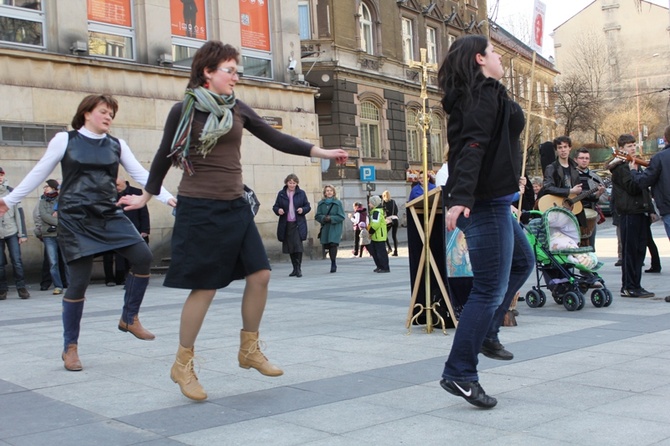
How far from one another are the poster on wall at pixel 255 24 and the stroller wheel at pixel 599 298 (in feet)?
42.6

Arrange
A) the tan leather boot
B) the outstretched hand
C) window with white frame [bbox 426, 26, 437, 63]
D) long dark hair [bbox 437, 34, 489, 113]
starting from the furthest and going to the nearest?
window with white frame [bbox 426, 26, 437, 63] → the outstretched hand → the tan leather boot → long dark hair [bbox 437, 34, 489, 113]

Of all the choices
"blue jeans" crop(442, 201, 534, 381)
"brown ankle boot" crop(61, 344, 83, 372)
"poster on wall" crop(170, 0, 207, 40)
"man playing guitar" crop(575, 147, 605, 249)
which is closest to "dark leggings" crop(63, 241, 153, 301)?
"brown ankle boot" crop(61, 344, 83, 372)

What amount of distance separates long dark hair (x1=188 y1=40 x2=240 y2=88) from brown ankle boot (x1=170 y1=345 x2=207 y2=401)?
61.4 inches

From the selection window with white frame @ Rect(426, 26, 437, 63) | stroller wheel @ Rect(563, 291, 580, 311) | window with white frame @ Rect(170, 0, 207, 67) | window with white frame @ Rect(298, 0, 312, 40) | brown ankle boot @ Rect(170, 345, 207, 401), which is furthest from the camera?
window with white frame @ Rect(426, 26, 437, 63)

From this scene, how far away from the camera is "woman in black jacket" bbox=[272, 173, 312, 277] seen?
15633 mm

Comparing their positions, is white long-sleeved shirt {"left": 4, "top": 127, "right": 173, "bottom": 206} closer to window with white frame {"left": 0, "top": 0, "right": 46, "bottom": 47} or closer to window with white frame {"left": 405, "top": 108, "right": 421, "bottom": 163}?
window with white frame {"left": 0, "top": 0, "right": 46, "bottom": 47}

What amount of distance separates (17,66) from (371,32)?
22.8 metres

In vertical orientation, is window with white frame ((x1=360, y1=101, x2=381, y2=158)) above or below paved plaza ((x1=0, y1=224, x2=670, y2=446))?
above

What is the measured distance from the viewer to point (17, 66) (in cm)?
1503

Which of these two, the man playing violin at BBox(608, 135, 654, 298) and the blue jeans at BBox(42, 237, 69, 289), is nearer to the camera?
the man playing violin at BBox(608, 135, 654, 298)

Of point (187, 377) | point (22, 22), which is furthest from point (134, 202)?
point (22, 22)

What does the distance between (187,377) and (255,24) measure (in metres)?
16.5

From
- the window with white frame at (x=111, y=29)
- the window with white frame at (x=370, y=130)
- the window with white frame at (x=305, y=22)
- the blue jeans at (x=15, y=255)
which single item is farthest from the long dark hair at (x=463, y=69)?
the window with white frame at (x=370, y=130)

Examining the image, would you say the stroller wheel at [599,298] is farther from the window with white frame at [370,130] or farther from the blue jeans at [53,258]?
the window with white frame at [370,130]
